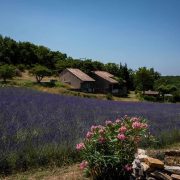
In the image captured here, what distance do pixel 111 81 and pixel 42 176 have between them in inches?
1776

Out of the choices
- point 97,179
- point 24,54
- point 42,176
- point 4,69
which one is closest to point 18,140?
point 42,176

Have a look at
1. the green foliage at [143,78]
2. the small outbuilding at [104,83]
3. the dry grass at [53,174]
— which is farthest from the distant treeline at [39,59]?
the dry grass at [53,174]

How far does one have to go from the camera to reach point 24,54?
2149 inches

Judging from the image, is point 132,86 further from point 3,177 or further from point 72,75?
point 3,177

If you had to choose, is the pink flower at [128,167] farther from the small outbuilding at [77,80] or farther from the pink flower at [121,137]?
the small outbuilding at [77,80]

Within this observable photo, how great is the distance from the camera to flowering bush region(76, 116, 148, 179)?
17.8 feet

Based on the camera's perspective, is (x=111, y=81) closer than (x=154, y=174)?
No

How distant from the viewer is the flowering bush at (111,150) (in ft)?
17.8

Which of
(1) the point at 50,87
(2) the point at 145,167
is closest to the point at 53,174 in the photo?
(2) the point at 145,167

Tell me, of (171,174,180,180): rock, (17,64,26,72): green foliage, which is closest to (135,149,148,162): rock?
(171,174,180,180): rock

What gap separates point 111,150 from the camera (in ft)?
18.1

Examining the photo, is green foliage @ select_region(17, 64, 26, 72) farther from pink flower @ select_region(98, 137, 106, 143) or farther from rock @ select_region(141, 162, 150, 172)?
rock @ select_region(141, 162, 150, 172)

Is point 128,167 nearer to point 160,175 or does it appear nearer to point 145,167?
point 145,167

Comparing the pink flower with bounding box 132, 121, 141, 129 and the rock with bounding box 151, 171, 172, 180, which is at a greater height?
the pink flower with bounding box 132, 121, 141, 129
